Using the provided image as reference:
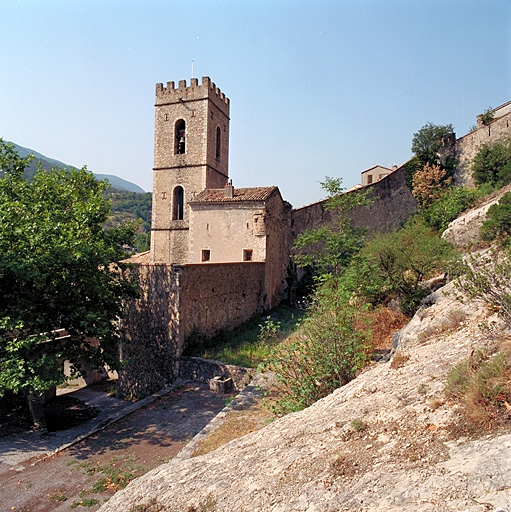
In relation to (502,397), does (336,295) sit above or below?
above

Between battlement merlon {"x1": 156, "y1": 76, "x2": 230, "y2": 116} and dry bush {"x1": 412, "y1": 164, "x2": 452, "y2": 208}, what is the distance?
48.2 feet

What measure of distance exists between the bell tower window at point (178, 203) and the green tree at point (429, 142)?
52.2ft

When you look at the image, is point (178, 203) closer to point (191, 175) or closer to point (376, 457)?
point (191, 175)

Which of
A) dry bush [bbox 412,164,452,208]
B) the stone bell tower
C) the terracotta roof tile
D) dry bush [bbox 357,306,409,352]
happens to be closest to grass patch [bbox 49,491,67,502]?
dry bush [bbox 357,306,409,352]

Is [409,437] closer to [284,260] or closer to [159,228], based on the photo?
[284,260]

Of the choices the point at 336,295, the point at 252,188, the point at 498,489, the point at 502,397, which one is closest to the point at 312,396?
the point at 336,295

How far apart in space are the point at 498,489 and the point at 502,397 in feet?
3.47

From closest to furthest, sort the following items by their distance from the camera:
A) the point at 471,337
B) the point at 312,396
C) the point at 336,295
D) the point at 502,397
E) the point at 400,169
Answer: the point at 502,397
the point at 471,337
the point at 312,396
the point at 336,295
the point at 400,169

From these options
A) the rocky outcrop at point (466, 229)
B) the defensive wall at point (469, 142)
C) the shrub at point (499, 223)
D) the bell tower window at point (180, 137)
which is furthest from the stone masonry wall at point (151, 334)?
the defensive wall at point (469, 142)

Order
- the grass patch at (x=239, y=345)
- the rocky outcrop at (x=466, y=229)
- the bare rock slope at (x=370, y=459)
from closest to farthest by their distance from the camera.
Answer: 1. the bare rock slope at (x=370, y=459)
2. the grass patch at (x=239, y=345)
3. the rocky outcrop at (x=466, y=229)

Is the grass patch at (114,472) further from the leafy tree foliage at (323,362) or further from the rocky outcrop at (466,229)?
the rocky outcrop at (466,229)

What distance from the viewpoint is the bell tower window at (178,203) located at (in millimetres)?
25214

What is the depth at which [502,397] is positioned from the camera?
3178 mm

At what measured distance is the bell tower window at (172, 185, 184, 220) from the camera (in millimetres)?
25214
